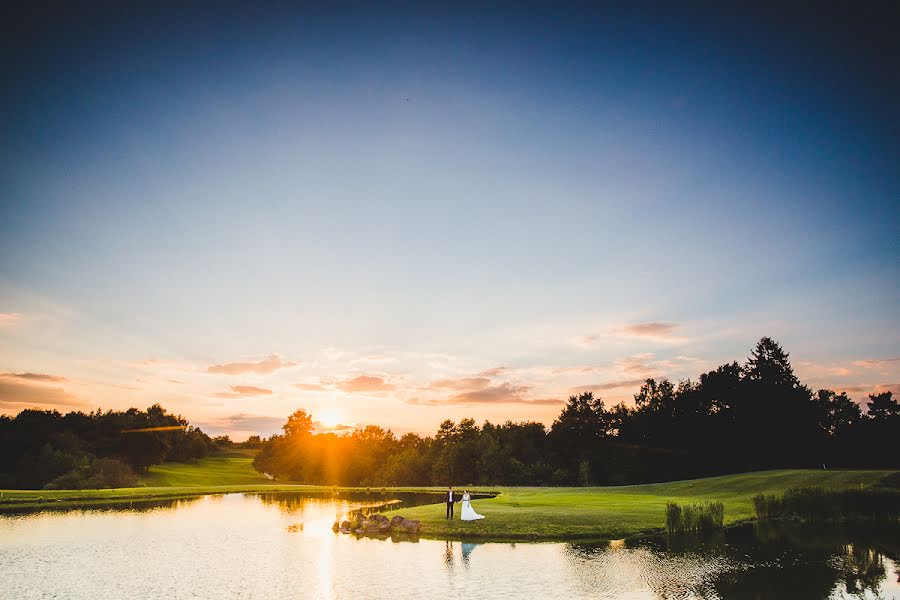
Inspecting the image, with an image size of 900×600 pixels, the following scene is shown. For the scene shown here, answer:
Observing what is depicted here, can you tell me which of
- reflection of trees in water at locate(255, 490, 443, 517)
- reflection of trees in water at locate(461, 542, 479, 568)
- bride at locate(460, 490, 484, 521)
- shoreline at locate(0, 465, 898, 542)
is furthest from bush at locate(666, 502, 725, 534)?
reflection of trees in water at locate(255, 490, 443, 517)

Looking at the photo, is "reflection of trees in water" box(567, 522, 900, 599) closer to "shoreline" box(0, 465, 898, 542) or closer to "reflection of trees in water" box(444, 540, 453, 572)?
"shoreline" box(0, 465, 898, 542)

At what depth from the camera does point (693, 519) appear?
1399 inches

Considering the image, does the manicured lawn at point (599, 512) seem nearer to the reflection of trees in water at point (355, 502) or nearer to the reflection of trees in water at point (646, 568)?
the reflection of trees in water at point (646, 568)

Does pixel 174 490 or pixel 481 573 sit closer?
pixel 481 573

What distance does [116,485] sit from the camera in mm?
85250

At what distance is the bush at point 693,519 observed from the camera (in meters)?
34.8

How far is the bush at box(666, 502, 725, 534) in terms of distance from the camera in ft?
114

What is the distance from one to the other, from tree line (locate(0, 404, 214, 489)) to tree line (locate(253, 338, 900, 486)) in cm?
4124

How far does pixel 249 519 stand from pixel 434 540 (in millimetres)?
22469

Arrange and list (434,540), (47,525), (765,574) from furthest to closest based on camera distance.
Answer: (47,525) → (434,540) → (765,574)

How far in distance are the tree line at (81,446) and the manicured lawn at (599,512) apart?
63.6 metres

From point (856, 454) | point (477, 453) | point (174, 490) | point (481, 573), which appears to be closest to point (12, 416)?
point (174, 490)

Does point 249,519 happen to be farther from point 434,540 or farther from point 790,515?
point 790,515

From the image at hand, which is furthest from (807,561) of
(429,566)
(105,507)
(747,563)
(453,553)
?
(105,507)
